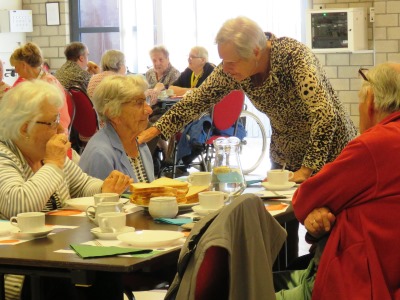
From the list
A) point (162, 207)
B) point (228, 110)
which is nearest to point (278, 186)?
point (162, 207)

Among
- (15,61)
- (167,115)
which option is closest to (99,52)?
(15,61)

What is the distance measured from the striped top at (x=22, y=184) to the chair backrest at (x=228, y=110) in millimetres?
4053

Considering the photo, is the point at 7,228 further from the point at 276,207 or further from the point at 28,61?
the point at 28,61

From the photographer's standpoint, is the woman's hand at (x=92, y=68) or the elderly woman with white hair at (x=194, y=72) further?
the woman's hand at (x=92, y=68)

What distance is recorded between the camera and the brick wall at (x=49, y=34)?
11.0m

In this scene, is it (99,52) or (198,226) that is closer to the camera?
(198,226)

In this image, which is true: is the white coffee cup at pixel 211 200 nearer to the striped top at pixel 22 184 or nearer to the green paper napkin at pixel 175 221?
the green paper napkin at pixel 175 221

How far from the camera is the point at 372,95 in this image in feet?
8.00

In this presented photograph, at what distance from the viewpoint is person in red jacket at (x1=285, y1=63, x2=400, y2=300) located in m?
2.23

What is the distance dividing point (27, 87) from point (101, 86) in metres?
0.61

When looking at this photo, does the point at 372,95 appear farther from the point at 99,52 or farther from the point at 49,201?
the point at 99,52

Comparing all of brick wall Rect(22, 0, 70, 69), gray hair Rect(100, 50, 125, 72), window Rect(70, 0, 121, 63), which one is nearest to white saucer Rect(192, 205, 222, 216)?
gray hair Rect(100, 50, 125, 72)

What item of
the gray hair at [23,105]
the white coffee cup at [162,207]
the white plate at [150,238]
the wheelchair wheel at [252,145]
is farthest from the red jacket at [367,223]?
the wheelchair wheel at [252,145]

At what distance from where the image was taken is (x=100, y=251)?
7.36ft
